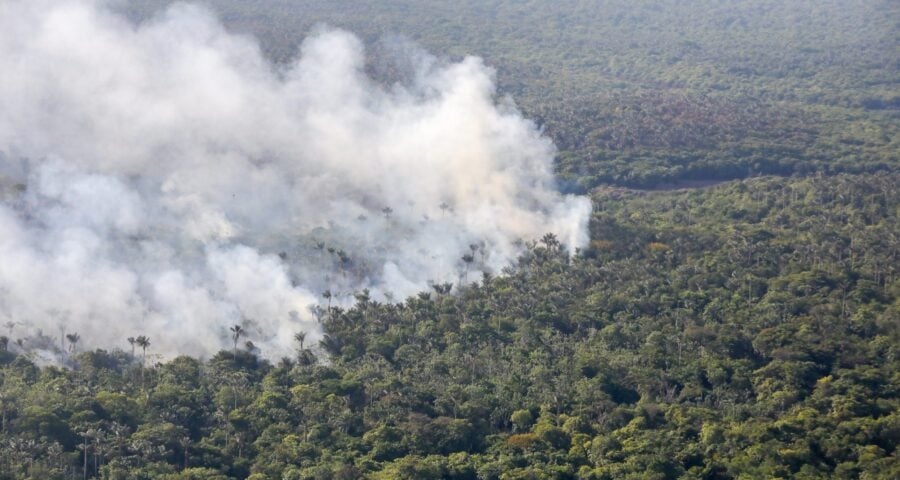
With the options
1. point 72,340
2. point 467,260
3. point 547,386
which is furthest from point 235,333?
point 467,260

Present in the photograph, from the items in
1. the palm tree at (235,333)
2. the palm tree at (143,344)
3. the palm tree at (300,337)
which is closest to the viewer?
the palm tree at (143,344)

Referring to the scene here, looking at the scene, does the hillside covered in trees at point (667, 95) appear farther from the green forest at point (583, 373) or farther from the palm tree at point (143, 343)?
the palm tree at point (143, 343)

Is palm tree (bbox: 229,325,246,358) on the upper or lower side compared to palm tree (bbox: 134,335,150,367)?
upper

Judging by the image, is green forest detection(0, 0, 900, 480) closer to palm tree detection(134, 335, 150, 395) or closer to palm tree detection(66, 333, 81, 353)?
palm tree detection(134, 335, 150, 395)

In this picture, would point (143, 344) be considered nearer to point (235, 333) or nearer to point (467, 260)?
point (235, 333)

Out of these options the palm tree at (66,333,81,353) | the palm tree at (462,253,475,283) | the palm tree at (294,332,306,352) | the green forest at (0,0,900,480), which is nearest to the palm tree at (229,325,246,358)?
the green forest at (0,0,900,480)

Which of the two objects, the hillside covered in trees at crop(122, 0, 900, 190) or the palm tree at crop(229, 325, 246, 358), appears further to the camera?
the hillside covered in trees at crop(122, 0, 900, 190)

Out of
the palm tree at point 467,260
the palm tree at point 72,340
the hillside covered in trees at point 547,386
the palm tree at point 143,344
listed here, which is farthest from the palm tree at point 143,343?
the palm tree at point 467,260

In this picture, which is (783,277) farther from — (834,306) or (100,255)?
(100,255)
